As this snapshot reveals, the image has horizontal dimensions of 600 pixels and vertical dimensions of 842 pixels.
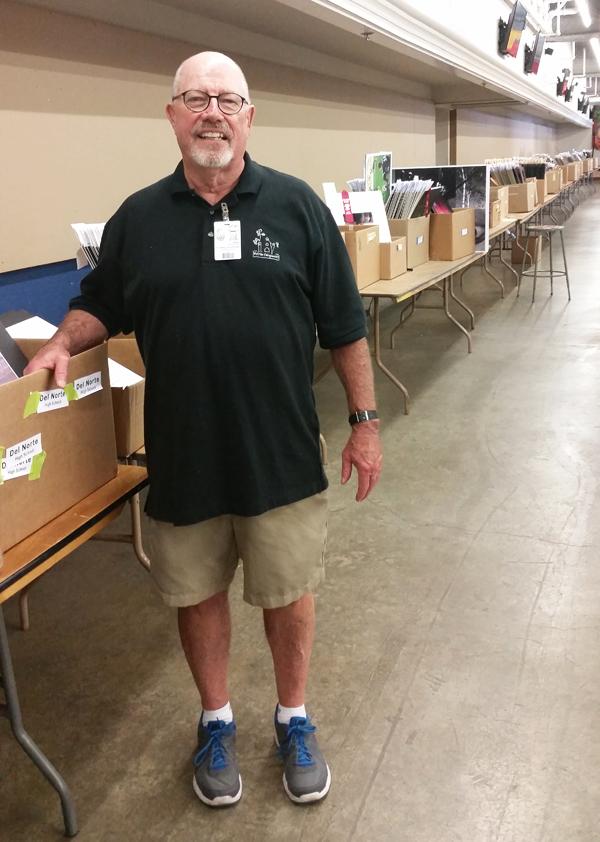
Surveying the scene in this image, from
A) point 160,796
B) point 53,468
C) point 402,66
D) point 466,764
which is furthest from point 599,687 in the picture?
point 402,66

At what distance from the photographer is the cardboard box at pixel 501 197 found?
21.1 feet

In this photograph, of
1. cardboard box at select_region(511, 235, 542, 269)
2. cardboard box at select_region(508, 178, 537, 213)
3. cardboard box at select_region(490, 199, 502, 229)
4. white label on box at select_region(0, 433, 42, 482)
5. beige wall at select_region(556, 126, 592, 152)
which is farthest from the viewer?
beige wall at select_region(556, 126, 592, 152)

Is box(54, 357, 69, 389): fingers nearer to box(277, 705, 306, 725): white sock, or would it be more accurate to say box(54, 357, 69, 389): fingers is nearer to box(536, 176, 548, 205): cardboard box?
box(277, 705, 306, 725): white sock

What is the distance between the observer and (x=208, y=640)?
159cm

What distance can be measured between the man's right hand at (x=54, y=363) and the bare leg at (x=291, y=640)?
657 millimetres

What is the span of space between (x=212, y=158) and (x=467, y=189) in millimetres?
4279

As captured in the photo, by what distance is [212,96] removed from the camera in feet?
4.41

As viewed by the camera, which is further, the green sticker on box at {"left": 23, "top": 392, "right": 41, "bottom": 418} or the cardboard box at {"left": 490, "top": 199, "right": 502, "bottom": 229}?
the cardboard box at {"left": 490, "top": 199, "right": 502, "bottom": 229}

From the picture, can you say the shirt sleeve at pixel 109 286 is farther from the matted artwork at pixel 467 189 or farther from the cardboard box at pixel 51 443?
the matted artwork at pixel 467 189

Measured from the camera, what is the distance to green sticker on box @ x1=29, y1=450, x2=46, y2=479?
1390 mm

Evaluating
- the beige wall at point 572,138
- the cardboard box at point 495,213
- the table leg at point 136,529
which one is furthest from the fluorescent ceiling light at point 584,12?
the table leg at point 136,529

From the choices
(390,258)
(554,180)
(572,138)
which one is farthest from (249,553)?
(572,138)

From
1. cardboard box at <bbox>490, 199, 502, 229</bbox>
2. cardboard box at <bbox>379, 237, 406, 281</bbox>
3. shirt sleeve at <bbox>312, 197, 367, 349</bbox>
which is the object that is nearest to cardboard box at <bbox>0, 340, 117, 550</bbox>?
shirt sleeve at <bbox>312, 197, 367, 349</bbox>

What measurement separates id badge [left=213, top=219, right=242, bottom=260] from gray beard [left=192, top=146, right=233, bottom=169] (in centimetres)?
11
